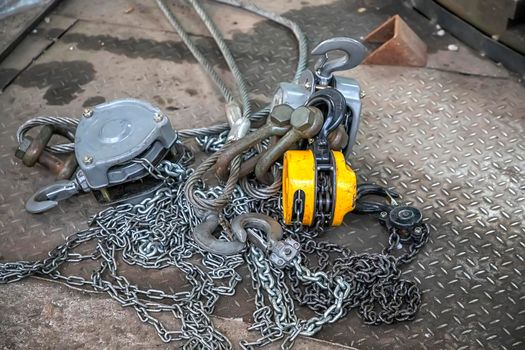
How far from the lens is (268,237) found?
206cm

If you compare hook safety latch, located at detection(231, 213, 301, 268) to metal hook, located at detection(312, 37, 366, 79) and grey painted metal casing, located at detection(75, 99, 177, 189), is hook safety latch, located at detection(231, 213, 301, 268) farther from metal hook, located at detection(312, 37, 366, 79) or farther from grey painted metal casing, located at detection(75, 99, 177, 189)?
metal hook, located at detection(312, 37, 366, 79)

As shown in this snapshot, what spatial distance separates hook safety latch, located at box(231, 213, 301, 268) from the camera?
201cm

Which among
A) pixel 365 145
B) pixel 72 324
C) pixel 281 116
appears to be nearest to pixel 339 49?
pixel 281 116

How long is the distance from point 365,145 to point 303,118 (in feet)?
1.95

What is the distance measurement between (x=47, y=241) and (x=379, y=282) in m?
1.11

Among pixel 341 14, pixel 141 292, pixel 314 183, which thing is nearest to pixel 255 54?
pixel 341 14

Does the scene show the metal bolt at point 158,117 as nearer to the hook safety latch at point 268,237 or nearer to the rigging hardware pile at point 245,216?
the rigging hardware pile at point 245,216

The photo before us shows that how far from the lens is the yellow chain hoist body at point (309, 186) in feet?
6.55

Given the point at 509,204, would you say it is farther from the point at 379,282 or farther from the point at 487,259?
the point at 379,282

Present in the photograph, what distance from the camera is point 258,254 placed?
6.87 ft

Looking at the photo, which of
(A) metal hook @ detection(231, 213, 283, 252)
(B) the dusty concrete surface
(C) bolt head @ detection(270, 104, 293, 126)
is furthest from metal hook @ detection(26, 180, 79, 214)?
(C) bolt head @ detection(270, 104, 293, 126)

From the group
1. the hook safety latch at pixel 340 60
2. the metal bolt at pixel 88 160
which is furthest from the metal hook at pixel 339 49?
the metal bolt at pixel 88 160

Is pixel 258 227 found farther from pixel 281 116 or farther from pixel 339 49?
pixel 339 49

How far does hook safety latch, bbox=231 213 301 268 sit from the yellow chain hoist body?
0.23ft
